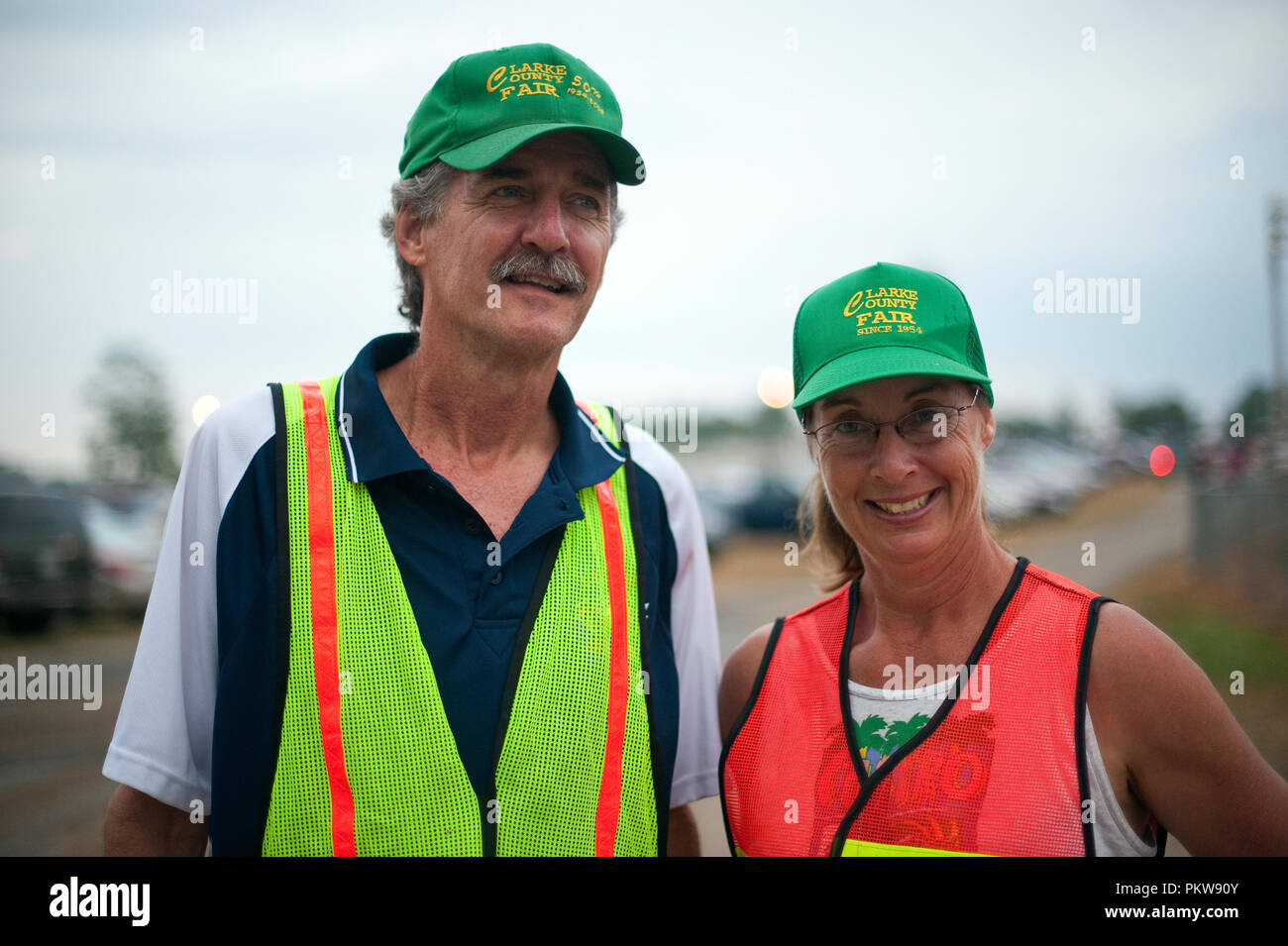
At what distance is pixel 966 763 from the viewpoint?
Result: 1.95 m

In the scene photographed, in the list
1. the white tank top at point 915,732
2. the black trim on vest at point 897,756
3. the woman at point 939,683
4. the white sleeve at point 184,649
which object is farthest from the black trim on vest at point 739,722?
the white sleeve at point 184,649

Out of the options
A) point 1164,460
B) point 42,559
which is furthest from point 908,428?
point 1164,460

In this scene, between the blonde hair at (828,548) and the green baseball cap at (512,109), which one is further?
the blonde hair at (828,548)

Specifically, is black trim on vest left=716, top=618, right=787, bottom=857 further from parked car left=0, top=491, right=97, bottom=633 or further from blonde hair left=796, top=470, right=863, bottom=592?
parked car left=0, top=491, right=97, bottom=633

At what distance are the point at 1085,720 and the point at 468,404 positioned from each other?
61.3 inches

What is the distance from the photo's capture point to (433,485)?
7.35 ft

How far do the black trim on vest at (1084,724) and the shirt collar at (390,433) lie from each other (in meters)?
1.17

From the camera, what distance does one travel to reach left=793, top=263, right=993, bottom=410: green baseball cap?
2074mm

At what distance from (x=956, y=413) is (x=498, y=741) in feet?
4.14

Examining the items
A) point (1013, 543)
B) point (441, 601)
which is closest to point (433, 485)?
point (441, 601)

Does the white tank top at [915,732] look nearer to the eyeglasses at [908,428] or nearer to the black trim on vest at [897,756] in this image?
the black trim on vest at [897,756]

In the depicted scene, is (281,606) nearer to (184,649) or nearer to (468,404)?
(184,649)

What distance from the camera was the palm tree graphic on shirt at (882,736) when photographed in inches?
79.8
